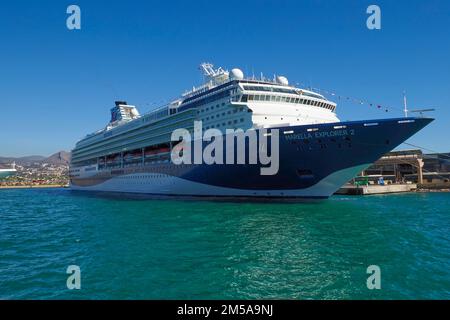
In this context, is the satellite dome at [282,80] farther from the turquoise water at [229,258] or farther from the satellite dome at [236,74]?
the turquoise water at [229,258]

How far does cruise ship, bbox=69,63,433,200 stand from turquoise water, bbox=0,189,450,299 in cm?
628

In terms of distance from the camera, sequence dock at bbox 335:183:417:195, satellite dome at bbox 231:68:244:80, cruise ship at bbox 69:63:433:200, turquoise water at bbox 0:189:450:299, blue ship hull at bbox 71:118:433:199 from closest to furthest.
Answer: turquoise water at bbox 0:189:450:299 → blue ship hull at bbox 71:118:433:199 → cruise ship at bbox 69:63:433:200 → satellite dome at bbox 231:68:244:80 → dock at bbox 335:183:417:195

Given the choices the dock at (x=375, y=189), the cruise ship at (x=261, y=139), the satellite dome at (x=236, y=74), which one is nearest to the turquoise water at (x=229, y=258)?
the cruise ship at (x=261, y=139)

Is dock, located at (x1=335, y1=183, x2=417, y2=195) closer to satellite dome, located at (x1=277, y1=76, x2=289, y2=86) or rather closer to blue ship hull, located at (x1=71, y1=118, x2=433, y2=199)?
satellite dome, located at (x1=277, y1=76, x2=289, y2=86)

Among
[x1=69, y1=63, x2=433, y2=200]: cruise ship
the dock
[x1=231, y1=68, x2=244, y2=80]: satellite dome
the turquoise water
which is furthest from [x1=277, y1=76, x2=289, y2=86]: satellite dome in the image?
the dock

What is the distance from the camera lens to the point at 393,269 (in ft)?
34.2

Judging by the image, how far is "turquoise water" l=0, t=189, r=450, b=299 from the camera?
346 inches

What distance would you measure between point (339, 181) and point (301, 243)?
1378 centimetres

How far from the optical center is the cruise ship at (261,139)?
24.2m

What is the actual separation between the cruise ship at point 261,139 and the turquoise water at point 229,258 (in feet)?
20.6

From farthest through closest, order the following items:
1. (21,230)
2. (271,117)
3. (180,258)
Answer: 1. (271,117)
2. (21,230)
3. (180,258)

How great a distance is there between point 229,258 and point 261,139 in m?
15.8

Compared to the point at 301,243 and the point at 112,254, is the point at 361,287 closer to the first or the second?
the point at 301,243
